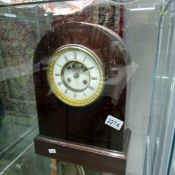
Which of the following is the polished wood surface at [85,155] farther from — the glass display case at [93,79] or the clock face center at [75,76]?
the clock face center at [75,76]

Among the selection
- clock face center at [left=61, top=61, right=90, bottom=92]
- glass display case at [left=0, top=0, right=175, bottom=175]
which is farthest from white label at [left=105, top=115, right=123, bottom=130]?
clock face center at [left=61, top=61, right=90, bottom=92]

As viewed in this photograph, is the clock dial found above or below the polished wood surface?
above

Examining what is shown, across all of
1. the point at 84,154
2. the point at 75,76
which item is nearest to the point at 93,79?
the point at 75,76

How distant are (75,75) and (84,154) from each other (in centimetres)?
27

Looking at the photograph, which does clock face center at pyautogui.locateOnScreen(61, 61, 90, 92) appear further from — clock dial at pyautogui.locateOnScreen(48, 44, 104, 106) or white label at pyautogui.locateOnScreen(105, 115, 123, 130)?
white label at pyautogui.locateOnScreen(105, 115, 123, 130)

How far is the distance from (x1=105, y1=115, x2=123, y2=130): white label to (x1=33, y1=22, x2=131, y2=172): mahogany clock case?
1cm

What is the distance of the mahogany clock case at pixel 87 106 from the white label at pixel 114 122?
0.01 m

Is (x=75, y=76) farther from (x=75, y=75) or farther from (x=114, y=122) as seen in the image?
(x=114, y=122)

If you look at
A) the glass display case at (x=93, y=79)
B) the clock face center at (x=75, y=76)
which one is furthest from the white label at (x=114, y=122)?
the clock face center at (x=75, y=76)

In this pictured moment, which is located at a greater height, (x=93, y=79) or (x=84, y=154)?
(x=93, y=79)

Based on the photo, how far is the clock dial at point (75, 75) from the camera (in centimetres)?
63

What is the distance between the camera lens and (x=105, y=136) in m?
0.69

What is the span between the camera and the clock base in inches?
27.1

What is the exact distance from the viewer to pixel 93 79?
0.64 m
